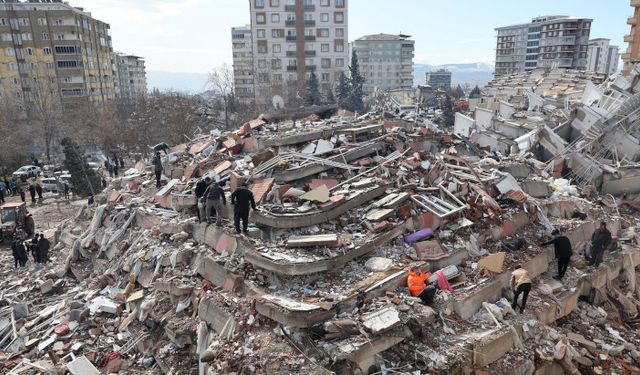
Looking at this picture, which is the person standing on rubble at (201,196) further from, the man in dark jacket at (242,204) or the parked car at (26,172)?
the parked car at (26,172)

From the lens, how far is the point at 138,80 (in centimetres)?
8212

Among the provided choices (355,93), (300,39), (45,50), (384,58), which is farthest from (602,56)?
(45,50)

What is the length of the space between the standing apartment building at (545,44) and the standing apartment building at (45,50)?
54619 millimetres

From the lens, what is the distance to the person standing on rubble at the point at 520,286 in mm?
7391

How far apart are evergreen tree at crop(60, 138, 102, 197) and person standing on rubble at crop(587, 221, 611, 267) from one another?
1921cm

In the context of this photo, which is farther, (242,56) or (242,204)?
(242,56)

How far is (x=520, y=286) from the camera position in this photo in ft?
24.4

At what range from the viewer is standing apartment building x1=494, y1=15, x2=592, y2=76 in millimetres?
65375

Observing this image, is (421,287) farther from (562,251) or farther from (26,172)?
(26,172)

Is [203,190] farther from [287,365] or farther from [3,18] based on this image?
[3,18]

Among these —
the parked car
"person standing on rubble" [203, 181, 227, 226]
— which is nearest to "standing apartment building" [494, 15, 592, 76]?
the parked car

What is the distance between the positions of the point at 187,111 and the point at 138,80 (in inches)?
2354

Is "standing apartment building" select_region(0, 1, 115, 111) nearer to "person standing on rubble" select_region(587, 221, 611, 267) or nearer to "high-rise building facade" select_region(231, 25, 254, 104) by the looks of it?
"high-rise building facade" select_region(231, 25, 254, 104)

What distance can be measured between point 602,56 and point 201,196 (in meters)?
91.2
